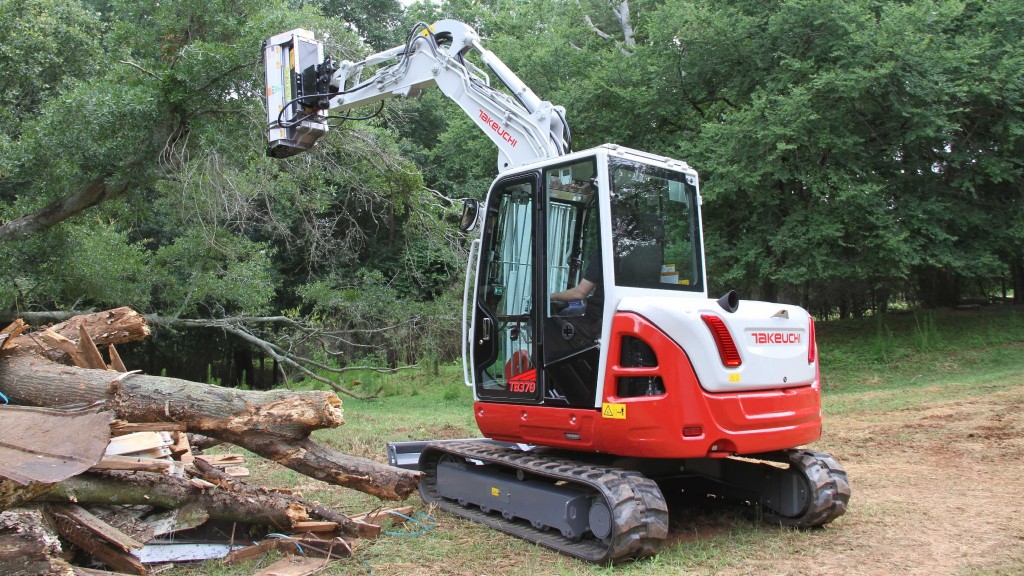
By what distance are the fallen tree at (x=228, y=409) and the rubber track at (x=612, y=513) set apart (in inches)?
34.3

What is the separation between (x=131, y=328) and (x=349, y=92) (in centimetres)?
292

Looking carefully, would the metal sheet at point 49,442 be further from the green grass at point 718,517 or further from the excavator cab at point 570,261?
the excavator cab at point 570,261

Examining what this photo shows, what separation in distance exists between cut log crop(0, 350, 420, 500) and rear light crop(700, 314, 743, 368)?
244cm

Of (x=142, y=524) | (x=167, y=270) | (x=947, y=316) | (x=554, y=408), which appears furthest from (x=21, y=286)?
(x=947, y=316)

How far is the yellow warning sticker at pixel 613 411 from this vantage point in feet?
15.6

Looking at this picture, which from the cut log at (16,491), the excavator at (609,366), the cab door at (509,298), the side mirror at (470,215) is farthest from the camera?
the side mirror at (470,215)

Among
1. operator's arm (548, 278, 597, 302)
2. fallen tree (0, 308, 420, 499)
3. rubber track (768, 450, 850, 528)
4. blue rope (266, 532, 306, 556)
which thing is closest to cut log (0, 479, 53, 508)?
fallen tree (0, 308, 420, 499)

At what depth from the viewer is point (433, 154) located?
779 inches

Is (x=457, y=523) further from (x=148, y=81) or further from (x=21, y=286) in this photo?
(x=21, y=286)

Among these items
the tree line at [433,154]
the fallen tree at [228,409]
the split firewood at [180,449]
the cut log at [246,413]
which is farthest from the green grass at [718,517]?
the tree line at [433,154]

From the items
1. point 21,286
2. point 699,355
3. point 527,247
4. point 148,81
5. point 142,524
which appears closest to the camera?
point 699,355

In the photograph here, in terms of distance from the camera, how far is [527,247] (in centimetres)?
541

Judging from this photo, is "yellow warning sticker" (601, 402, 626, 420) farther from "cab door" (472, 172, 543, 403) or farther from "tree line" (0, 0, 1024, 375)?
"tree line" (0, 0, 1024, 375)

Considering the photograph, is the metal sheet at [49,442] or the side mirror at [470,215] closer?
the metal sheet at [49,442]
